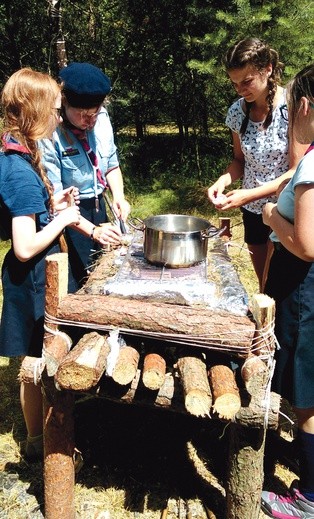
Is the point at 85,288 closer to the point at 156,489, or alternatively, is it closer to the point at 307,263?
the point at 307,263

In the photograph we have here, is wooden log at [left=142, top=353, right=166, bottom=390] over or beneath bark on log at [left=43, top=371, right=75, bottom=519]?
over

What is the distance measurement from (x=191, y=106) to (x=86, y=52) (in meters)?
2.09

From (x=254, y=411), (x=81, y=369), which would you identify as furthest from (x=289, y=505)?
(x=81, y=369)

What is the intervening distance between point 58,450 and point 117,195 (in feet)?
5.66

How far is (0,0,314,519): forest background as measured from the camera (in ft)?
8.87

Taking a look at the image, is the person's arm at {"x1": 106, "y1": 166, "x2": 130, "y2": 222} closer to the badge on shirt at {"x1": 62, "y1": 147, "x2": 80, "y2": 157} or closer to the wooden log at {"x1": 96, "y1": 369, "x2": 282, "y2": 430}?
the badge on shirt at {"x1": 62, "y1": 147, "x2": 80, "y2": 157}

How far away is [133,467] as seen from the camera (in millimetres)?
2822

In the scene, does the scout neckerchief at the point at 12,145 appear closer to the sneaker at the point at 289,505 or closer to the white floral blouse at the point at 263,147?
the white floral blouse at the point at 263,147

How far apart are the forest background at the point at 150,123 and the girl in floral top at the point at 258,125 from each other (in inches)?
16.3

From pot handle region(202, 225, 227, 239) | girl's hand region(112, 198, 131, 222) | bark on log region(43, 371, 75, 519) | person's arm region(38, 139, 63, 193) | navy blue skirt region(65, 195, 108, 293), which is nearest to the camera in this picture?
bark on log region(43, 371, 75, 519)

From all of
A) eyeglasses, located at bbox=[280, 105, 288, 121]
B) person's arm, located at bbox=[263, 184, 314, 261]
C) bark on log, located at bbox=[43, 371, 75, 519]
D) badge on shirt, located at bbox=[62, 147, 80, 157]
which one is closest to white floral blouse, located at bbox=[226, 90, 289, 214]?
eyeglasses, located at bbox=[280, 105, 288, 121]

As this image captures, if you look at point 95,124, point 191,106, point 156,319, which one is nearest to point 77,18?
point 191,106

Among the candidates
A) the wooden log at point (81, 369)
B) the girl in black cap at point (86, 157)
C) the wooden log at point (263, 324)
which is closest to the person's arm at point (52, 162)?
the girl in black cap at point (86, 157)

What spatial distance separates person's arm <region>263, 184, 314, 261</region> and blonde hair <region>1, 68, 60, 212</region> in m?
1.15
